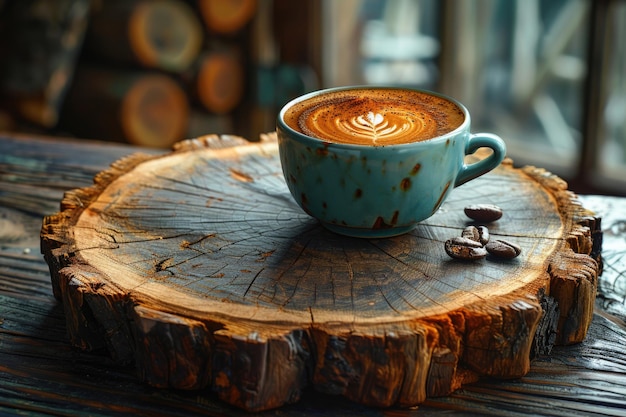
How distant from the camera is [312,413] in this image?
35.5 inches

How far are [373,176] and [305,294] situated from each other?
183mm

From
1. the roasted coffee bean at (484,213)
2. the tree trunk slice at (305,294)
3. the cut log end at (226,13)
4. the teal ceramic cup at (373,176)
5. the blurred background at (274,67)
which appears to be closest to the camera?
the tree trunk slice at (305,294)

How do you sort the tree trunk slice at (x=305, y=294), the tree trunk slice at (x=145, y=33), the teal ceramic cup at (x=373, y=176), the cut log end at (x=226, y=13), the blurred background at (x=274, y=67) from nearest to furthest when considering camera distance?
the tree trunk slice at (x=305, y=294) → the teal ceramic cup at (x=373, y=176) → the blurred background at (x=274, y=67) → the tree trunk slice at (x=145, y=33) → the cut log end at (x=226, y=13)

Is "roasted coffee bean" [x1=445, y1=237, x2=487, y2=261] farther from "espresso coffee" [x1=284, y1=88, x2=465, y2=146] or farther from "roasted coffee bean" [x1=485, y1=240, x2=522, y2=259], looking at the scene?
"espresso coffee" [x1=284, y1=88, x2=465, y2=146]

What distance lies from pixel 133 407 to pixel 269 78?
2321 mm

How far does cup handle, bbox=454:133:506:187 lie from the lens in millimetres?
1073

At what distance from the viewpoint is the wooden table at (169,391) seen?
2.99 feet

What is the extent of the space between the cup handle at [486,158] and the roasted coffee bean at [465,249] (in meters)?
0.12

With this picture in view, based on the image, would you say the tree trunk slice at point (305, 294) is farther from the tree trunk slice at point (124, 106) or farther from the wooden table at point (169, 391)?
the tree trunk slice at point (124, 106)

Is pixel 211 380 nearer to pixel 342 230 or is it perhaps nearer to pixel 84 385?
pixel 84 385

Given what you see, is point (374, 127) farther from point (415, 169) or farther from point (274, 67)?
point (274, 67)

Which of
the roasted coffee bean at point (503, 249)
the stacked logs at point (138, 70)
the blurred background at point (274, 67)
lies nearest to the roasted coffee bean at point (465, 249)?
the roasted coffee bean at point (503, 249)

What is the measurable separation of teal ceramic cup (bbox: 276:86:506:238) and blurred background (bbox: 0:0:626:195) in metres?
1.55

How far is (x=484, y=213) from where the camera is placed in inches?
43.9
